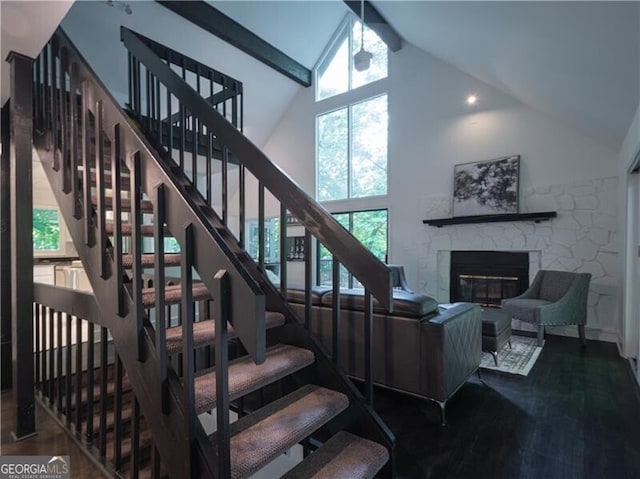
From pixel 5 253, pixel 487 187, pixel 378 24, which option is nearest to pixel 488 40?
pixel 487 187

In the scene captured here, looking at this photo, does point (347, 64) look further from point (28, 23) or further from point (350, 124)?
point (28, 23)

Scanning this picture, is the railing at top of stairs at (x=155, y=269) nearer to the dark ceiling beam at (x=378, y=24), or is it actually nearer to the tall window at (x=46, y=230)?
the dark ceiling beam at (x=378, y=24)

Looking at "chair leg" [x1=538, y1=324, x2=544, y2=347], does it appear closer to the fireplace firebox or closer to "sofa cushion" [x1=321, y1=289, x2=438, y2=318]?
the fireplace firebox

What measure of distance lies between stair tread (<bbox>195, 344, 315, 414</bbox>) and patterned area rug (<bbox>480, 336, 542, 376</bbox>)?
244 centimetres

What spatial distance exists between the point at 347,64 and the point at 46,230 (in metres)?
6.87

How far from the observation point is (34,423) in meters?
2.06

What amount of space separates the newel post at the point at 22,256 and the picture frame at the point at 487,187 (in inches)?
208

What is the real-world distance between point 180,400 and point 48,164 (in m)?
1.87

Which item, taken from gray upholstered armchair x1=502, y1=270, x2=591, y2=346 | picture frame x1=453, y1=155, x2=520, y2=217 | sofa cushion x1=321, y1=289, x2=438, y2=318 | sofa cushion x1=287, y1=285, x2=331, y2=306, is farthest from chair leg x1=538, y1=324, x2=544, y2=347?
sofa cushion x1=287, y1=285, x2=331, y2=306

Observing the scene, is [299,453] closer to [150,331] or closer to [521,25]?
[150,331]

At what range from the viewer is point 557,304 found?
3.94m

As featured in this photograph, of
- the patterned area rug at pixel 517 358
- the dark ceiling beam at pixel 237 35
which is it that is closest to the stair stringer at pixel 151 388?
the patterned area rug at pixel 517 358

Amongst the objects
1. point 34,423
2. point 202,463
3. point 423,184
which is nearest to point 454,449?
point 202,463

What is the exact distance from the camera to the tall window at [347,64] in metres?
6.62
